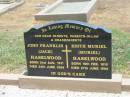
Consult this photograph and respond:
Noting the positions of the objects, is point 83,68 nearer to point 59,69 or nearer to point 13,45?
point 59,69

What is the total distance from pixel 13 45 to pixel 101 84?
2.94m

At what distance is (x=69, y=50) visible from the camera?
6.21 metres

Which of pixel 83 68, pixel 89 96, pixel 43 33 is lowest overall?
pixel 89 96

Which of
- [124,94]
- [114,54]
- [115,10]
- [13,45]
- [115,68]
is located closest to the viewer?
[124,94]

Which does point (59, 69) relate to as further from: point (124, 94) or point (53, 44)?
point (124, 94)

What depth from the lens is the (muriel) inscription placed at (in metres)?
6.04

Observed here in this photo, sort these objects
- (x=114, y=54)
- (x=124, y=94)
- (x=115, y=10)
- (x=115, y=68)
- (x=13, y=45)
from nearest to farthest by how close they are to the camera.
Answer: (x=124, y=94) < (x=115, y=68) < (x=114, y=54) < (x=13, y=45) < (x=115, y=10)

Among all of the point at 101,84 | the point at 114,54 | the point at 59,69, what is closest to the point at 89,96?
the point at 101,84

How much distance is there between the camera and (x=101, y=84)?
6074 millimetres

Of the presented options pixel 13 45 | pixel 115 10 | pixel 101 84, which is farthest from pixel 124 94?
pixel 115 10

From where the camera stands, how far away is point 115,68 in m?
6.83

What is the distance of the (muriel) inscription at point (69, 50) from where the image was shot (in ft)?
19.8

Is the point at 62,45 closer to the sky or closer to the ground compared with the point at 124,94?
closer to the sky

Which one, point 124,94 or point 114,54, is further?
point 114,54
